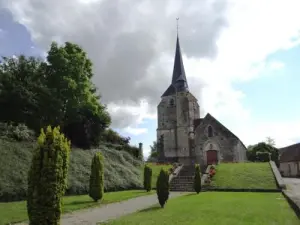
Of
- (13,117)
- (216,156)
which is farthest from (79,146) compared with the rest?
(216,156)

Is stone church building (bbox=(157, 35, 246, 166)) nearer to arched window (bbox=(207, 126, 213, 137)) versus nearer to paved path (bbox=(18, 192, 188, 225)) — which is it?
arched window (bbox=(207, 126, 213, 137))

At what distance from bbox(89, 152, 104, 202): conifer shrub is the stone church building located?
26853mm

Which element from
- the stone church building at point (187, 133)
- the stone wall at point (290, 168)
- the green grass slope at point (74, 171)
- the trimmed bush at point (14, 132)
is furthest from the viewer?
the stone wall at point (290, 168)

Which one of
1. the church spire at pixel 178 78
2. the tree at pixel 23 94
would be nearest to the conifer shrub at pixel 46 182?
the tree at pixel 23 94

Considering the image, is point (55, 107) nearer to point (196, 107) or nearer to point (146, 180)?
point (146, 180)

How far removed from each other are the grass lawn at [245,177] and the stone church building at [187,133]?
12.5 m

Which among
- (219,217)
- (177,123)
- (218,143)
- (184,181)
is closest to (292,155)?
(218,143)

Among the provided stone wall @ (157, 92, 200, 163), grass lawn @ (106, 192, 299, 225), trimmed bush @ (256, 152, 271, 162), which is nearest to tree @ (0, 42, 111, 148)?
grass lawn @ (106, 192, 299, 225)

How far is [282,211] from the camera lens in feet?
36.6

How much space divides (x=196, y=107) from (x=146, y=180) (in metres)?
31.3

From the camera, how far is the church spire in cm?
4928

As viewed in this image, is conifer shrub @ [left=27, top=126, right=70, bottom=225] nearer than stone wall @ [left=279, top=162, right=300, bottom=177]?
Yes

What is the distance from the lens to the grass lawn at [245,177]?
21.2 meters

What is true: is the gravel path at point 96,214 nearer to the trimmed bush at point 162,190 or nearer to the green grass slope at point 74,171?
the trimmed bush at point 162,190
